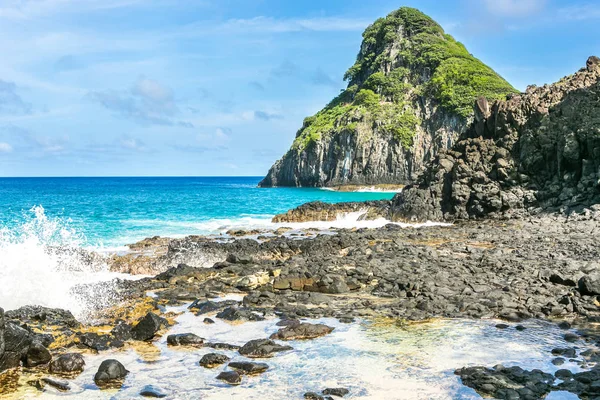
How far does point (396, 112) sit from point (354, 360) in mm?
102401

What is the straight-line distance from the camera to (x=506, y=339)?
38.2ft

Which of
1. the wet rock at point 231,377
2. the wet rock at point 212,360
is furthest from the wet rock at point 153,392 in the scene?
the wet rock at point 212,360

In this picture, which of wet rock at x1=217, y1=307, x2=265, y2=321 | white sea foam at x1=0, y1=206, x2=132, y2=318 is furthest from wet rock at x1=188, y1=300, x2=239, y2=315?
white sea foam at x1=0, y1=206, x2=132, y2=318

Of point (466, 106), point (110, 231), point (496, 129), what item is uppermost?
point (466, 106)

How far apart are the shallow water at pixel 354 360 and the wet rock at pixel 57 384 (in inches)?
5.4

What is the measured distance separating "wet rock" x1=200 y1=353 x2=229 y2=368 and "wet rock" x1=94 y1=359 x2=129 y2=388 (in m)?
1.39

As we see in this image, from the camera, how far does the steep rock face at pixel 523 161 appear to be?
1401 inches

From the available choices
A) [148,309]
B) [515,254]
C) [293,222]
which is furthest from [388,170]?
[148,309]

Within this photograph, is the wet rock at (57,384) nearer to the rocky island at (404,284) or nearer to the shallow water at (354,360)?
the rocky island at (404,284)

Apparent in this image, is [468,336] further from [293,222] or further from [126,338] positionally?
[293,222]

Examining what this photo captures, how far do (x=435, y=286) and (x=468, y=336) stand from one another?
13.9 feet

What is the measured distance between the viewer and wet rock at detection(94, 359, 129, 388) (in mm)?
9398

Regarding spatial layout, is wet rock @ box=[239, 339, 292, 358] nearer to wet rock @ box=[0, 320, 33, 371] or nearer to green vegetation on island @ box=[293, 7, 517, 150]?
wet rock @ box=[0, 320, 33, 371]

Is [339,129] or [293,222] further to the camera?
[339,129]
